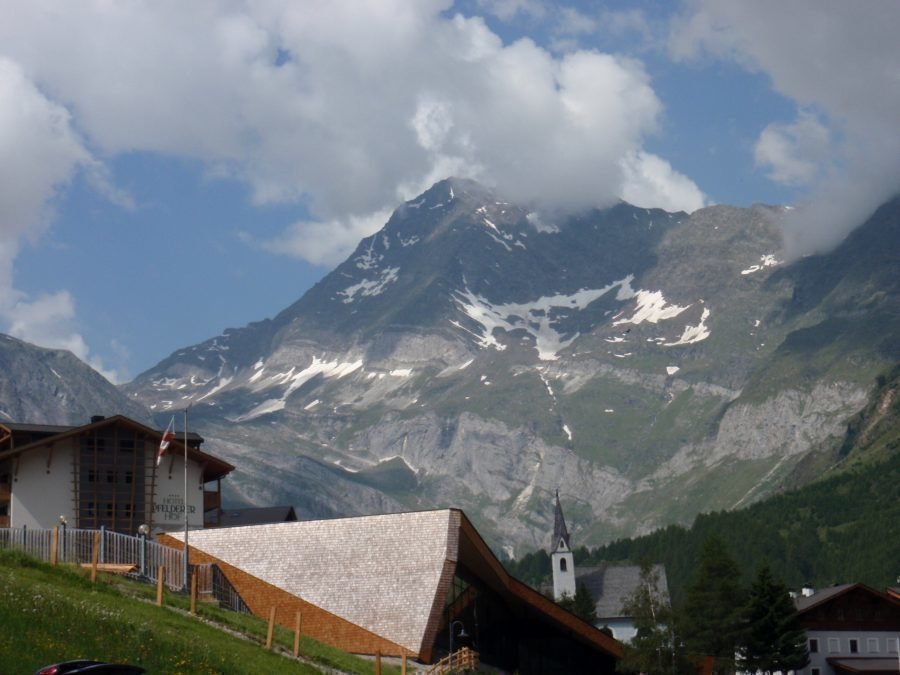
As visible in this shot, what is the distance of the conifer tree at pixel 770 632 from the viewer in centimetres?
9588

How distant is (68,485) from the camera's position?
87000 millimetres

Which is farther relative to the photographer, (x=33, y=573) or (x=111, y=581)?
(x=111, y=581)

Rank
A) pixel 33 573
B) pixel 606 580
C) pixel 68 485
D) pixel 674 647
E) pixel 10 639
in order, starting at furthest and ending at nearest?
pixel 606 580
pixel 68 485
pixel 674 647
pixel 33 573
pixel 10 639

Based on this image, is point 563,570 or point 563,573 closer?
point 563,573

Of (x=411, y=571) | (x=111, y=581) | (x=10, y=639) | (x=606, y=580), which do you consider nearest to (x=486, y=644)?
(x=411, y=571)

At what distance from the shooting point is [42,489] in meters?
86.0

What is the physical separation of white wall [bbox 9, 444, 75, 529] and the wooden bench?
34.3 m

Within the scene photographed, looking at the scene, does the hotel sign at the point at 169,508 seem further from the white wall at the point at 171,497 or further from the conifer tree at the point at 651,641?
the conifer tree at the point at 651,641

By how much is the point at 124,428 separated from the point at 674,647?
132 feet

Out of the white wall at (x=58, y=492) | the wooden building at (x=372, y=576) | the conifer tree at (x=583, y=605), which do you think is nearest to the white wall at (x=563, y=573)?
the conifer tree at (x=583, y=605)

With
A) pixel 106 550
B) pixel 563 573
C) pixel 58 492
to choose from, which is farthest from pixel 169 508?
pixel 563 573

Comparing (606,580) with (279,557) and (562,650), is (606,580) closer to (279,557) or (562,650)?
(562,650)

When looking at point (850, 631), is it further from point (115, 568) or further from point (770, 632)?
point (115, 568)

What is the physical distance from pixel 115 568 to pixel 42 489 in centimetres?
3798
